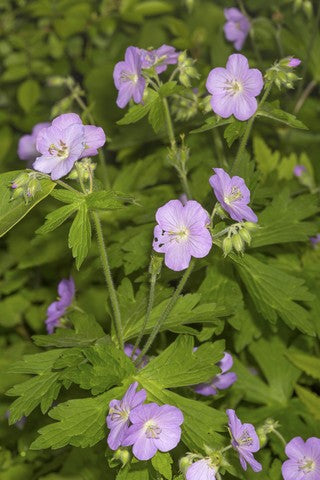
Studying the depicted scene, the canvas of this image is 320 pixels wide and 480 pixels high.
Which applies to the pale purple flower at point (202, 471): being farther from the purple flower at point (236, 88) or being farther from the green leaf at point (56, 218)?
the purple flower at point (236, 88)

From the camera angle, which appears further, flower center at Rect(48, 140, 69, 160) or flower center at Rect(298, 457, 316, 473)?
flower center at Rect(298, 457, 316, 473)

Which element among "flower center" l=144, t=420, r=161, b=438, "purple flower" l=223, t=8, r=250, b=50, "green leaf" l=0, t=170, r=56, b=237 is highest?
"green leaf" l=0, t=170, r=56, b=237

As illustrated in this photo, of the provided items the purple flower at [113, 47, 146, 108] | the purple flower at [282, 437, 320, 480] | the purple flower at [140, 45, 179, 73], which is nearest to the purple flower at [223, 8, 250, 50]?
the purple flower at [140, 45, 179, 73]

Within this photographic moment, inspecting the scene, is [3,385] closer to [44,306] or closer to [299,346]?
[44,306]

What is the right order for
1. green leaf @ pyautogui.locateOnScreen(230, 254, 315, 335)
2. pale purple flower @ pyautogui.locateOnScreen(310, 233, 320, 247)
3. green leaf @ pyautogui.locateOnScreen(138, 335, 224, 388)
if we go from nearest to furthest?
green leaf @ pyautogui.locateOnScreen(138, 335, 224, 388) < green leaf @ pyautogui.locateOnScreen(230, 254, 315, 335) < pale purple flower @ pyautogui.locateOnScreen(310, 233, 320, 247)

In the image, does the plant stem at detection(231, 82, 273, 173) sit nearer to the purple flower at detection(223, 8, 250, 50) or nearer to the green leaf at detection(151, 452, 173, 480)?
the green leaf at detection(151, 452, 173, 480)

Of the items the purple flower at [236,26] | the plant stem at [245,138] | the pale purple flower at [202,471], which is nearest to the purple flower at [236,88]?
the plant stem at [245,138]

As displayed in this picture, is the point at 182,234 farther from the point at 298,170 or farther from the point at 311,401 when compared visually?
the point at 298,170

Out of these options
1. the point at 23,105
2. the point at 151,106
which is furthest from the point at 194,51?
the point at 151,106

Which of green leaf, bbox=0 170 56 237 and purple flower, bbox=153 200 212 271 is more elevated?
green leaf, bbox=0 170 56 237
